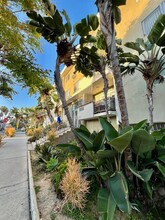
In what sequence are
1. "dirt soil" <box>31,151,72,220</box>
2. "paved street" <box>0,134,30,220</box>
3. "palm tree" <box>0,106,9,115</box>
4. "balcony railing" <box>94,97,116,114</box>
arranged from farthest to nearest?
"palm tree" <box>0,106,9,115</box>
"balcony railing" <box>94,97,116,114</box>
"paved street" <box>0,134,30,220</box>
"dirt soil" <box>31,151,72,220</box>

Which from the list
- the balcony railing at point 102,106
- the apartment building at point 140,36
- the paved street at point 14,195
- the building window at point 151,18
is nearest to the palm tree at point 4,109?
the balcony railing at point 102,106

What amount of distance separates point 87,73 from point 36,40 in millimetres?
4844

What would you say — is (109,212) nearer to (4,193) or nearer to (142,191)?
(142,191)

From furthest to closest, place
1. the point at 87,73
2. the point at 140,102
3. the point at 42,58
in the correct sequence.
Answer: the point at 42,58 < the point at 140,102 < the point at 87,73

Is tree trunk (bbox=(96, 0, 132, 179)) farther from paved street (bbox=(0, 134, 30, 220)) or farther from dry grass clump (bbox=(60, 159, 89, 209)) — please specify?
paved street (bbox=(0, 134, 30, 220))

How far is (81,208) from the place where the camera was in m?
4.26

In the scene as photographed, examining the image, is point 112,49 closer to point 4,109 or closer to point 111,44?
point 111,44

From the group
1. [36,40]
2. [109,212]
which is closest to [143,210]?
[109,212]

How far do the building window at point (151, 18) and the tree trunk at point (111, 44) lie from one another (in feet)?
21.9

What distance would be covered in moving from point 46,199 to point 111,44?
5303 mm

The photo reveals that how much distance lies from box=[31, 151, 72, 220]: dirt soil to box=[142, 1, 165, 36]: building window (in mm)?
10619

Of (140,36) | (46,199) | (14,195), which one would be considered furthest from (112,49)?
(140,36)

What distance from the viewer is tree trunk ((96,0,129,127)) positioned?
437 centimetres

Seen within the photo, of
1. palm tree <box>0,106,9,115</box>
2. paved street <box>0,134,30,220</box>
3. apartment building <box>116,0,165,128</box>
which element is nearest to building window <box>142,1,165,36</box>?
apartment building <box>116,0,165,128</box>
